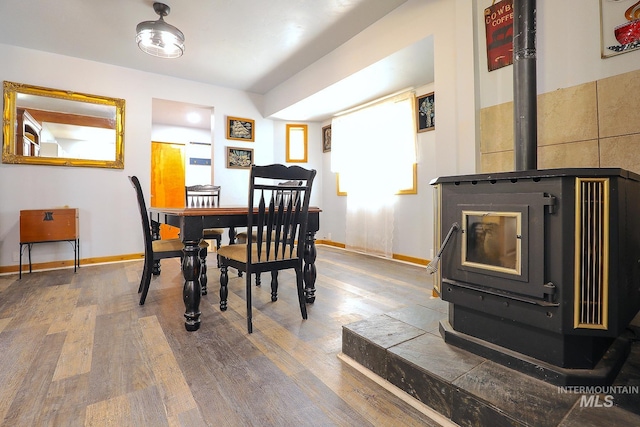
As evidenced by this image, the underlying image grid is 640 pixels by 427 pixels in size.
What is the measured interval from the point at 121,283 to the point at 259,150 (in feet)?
9.21

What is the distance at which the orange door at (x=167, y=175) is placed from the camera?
5.50 metres

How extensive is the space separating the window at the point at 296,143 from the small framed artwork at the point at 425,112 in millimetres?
2190

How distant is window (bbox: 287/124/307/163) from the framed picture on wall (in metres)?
4.02

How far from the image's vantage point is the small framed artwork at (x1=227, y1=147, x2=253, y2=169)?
451cm

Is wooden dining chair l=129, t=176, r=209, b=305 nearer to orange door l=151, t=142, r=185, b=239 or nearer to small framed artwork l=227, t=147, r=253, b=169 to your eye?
small framed artwork l=227, t=147, r=253, b=169

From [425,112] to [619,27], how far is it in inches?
79.0

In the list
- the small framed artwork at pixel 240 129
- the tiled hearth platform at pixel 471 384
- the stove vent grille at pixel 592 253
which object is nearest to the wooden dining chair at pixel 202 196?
the small framed artwork at pixel 240 129

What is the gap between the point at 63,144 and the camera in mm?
3422

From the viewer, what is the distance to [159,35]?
2566 millimetres

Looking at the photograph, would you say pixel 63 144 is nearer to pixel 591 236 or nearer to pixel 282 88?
pixel 282 88

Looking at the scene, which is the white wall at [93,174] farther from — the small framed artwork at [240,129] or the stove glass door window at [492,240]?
the stove glass door window at [492,240]

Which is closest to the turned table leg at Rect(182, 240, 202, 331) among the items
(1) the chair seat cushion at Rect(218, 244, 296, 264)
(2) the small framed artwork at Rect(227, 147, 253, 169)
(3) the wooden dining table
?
(3) the wooden dining table

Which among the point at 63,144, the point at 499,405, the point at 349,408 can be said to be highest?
the point at 63,144

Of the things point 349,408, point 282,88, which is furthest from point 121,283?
point 282,88
